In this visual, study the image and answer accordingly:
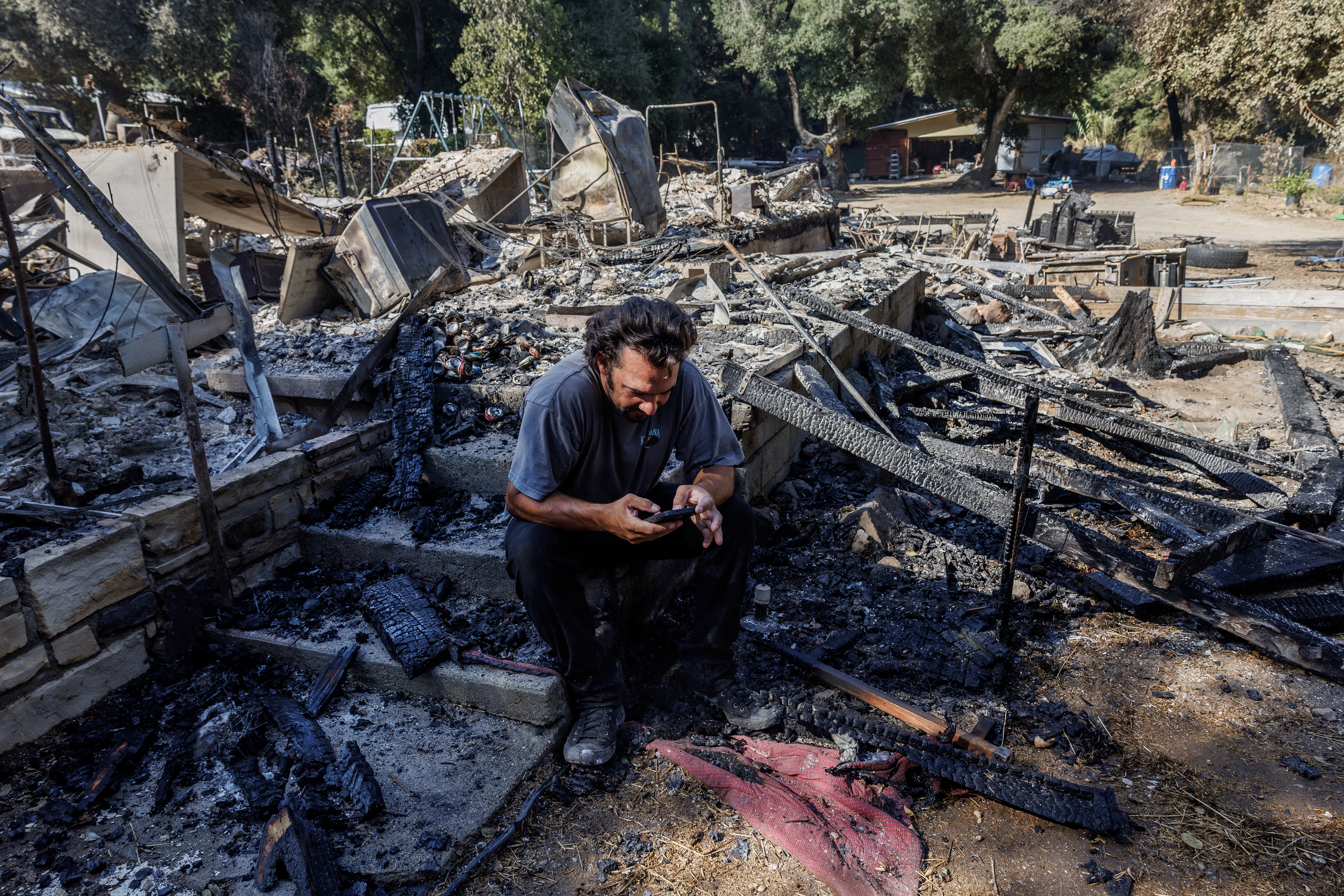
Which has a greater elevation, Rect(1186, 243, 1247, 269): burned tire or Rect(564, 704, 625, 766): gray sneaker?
Rect(1186, 243, 1247, 269): burned tire

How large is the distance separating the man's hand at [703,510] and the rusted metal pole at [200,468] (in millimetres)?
2022

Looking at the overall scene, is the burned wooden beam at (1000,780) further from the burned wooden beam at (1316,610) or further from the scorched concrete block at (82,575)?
the scorched concrete block at (82,575)

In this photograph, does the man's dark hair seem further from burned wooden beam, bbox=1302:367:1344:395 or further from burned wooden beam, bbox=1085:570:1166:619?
burned wooden beam, bbox=1302:367:1344:395

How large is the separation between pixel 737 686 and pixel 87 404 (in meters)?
3.99

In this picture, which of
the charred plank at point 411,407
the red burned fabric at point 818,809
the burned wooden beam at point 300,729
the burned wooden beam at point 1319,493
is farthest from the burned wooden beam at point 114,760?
the burned wooden beam at point 1319,493

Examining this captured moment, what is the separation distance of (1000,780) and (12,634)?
11.5ft

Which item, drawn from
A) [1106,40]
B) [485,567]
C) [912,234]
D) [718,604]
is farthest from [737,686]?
[1106,40]

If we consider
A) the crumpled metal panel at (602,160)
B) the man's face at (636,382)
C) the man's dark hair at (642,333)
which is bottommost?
the man's face at (636,382)

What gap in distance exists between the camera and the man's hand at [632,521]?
2.54 m

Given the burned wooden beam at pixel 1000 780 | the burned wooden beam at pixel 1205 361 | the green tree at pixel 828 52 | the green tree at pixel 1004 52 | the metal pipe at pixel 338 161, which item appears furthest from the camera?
the green tree at pixel 828 52

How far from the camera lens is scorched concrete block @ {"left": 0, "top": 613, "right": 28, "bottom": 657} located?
262 cm

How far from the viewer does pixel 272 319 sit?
23.1 feet

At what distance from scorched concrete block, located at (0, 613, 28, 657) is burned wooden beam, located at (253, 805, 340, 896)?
4.00ft

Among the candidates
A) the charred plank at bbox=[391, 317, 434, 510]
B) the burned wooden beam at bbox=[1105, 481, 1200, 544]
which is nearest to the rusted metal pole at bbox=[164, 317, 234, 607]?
the charred plank at bbox=[391, 317, 434, 510]
